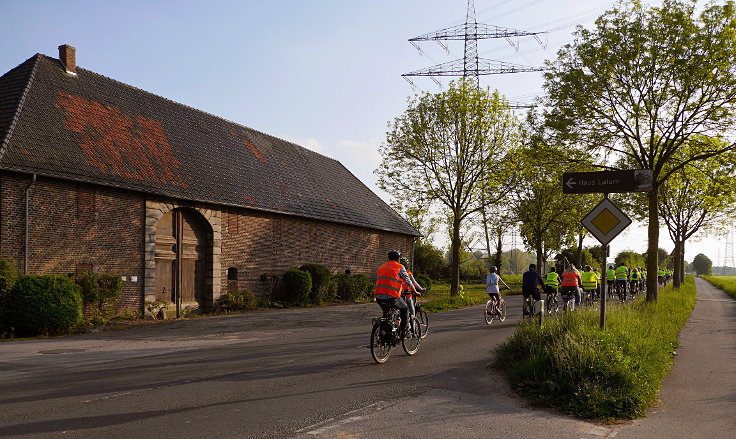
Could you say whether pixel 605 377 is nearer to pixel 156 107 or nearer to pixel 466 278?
pixel 156 107

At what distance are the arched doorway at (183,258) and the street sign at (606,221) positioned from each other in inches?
559

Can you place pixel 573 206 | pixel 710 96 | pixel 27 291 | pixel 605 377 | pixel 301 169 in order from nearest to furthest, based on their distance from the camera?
pixel 605 377
pixel 27 291
pixel 710 96
pixel 301 169
pixel 573 206

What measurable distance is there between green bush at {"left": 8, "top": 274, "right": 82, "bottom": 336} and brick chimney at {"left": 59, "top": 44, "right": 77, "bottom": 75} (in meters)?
9.60

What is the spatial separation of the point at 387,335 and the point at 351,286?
18.8m

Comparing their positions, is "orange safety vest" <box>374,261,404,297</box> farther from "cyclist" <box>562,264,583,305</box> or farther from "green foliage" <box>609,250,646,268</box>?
"green foliage" <box>609,250,646,268</box>

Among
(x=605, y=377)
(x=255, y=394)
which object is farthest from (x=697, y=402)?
(x=255, y=394)

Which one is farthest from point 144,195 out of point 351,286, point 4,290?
point 351,286

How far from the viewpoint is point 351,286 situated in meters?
28.4

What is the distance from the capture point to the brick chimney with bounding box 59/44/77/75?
794 inches

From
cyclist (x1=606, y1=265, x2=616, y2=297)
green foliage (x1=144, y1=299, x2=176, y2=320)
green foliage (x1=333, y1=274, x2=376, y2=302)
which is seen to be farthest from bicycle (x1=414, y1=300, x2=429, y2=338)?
green foliage (x1=333, y1=274, x2=376, y2=302)

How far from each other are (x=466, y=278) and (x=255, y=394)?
5151cm

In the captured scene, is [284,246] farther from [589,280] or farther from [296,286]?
[589,280]

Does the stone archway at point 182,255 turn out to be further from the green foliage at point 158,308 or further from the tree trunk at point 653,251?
the tree trunk at point 653,251

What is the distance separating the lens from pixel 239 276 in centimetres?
2258
